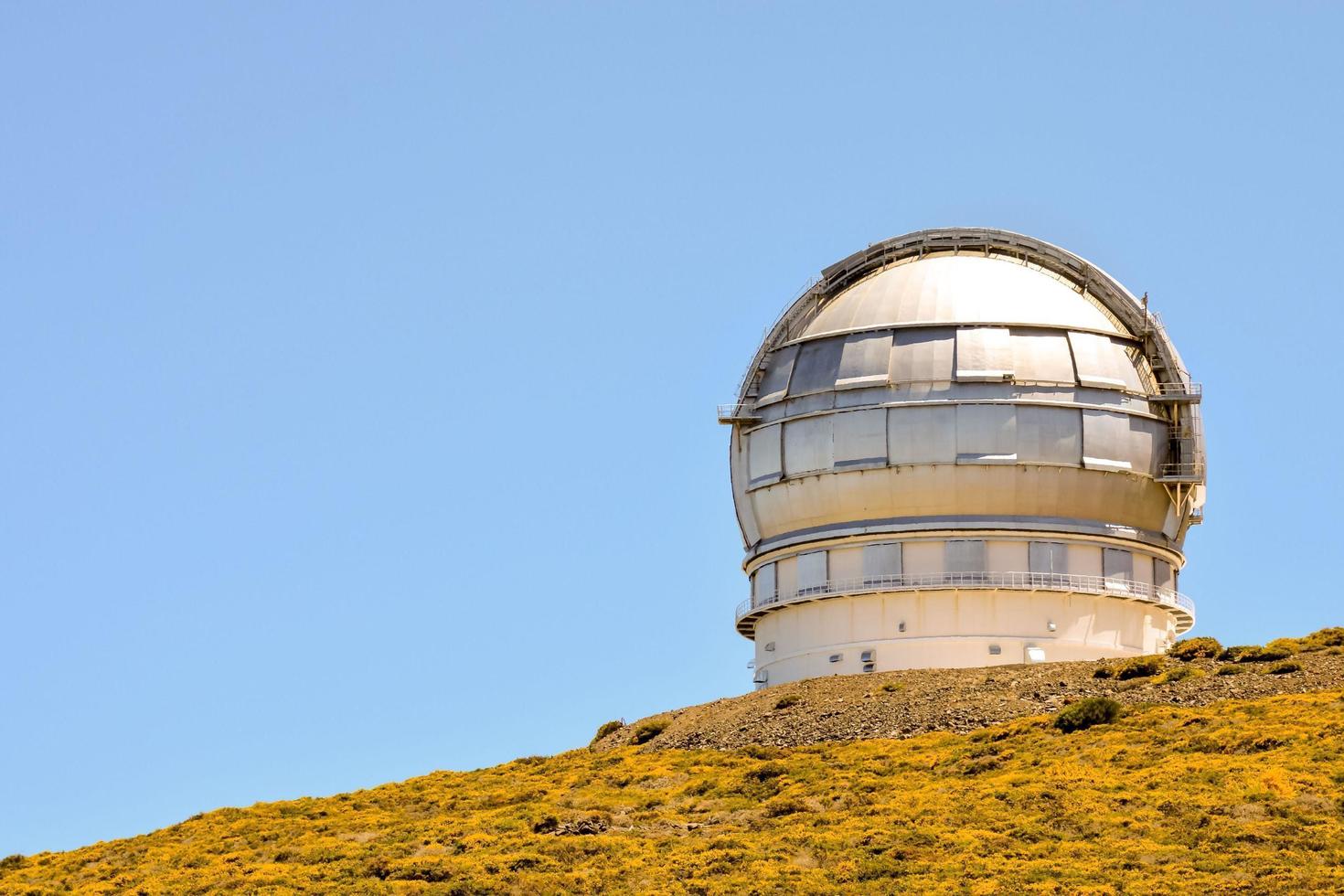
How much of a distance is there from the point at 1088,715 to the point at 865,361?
48.6 ft

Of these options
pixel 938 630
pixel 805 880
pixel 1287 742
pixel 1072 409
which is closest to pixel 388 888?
pixel 805 880

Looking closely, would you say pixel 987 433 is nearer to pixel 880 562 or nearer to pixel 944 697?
pixel 880 562

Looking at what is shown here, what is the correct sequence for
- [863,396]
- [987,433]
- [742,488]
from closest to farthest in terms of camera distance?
[987,433], [863,396], [742,488]

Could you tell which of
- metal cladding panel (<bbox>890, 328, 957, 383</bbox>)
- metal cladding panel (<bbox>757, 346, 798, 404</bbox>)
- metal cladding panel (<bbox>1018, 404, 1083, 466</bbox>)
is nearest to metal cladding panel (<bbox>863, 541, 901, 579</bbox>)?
metal cladding panel (<bbox>1018, 404, 1083, 466</bbox>)

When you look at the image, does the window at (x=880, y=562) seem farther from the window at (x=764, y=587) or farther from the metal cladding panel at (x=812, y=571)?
the window at (x=764, y=587)

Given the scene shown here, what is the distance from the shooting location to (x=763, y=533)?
2596 inches

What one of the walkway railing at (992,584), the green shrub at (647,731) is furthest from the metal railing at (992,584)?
the green shrub at (647,731)

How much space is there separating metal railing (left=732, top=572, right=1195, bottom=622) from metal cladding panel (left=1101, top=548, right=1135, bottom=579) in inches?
5.9

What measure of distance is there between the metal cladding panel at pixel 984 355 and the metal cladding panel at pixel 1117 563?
18.2 ft

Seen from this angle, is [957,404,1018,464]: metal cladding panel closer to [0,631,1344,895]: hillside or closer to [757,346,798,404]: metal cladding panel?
[757,346,798,404]: metal cladding panel

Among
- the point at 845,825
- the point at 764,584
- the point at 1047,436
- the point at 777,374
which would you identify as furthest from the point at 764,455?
the point at 845,825

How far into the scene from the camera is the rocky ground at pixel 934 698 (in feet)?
174

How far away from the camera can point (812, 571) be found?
64.0 meters

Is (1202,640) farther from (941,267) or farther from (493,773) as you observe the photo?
(493,773)
